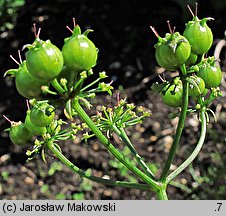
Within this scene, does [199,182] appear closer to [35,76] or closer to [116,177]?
[116,177]

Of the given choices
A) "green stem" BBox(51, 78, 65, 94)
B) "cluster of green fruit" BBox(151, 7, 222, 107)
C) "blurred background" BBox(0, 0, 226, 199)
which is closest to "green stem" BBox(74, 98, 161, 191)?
"green stem" BBox(51, 78, 65, 94)

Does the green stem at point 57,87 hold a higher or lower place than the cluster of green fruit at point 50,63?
lower

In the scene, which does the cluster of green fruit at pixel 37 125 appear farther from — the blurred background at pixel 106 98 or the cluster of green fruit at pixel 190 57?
the blurred background at pixel 106 98

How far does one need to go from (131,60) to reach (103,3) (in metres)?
0.79

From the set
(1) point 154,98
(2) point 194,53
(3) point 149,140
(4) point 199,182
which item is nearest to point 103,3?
(1) point 154,98

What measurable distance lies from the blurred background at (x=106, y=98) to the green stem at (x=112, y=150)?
74.5 inches

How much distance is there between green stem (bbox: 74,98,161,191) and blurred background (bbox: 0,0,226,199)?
74.5 inches

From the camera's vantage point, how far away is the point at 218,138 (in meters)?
3.78

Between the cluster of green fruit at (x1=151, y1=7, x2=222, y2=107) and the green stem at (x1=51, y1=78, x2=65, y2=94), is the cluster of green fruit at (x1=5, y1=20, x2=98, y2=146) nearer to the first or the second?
the green stem at (x1=51, y1=78, x2=65, y2=94)

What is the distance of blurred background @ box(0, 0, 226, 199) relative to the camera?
145 inches

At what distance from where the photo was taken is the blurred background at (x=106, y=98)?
12.1ft

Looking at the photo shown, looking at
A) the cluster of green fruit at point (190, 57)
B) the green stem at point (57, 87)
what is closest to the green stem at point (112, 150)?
the green stem at point (57, 87)

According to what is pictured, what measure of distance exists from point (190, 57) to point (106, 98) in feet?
9.13

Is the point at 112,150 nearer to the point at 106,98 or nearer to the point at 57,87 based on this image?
the point at 57,87
